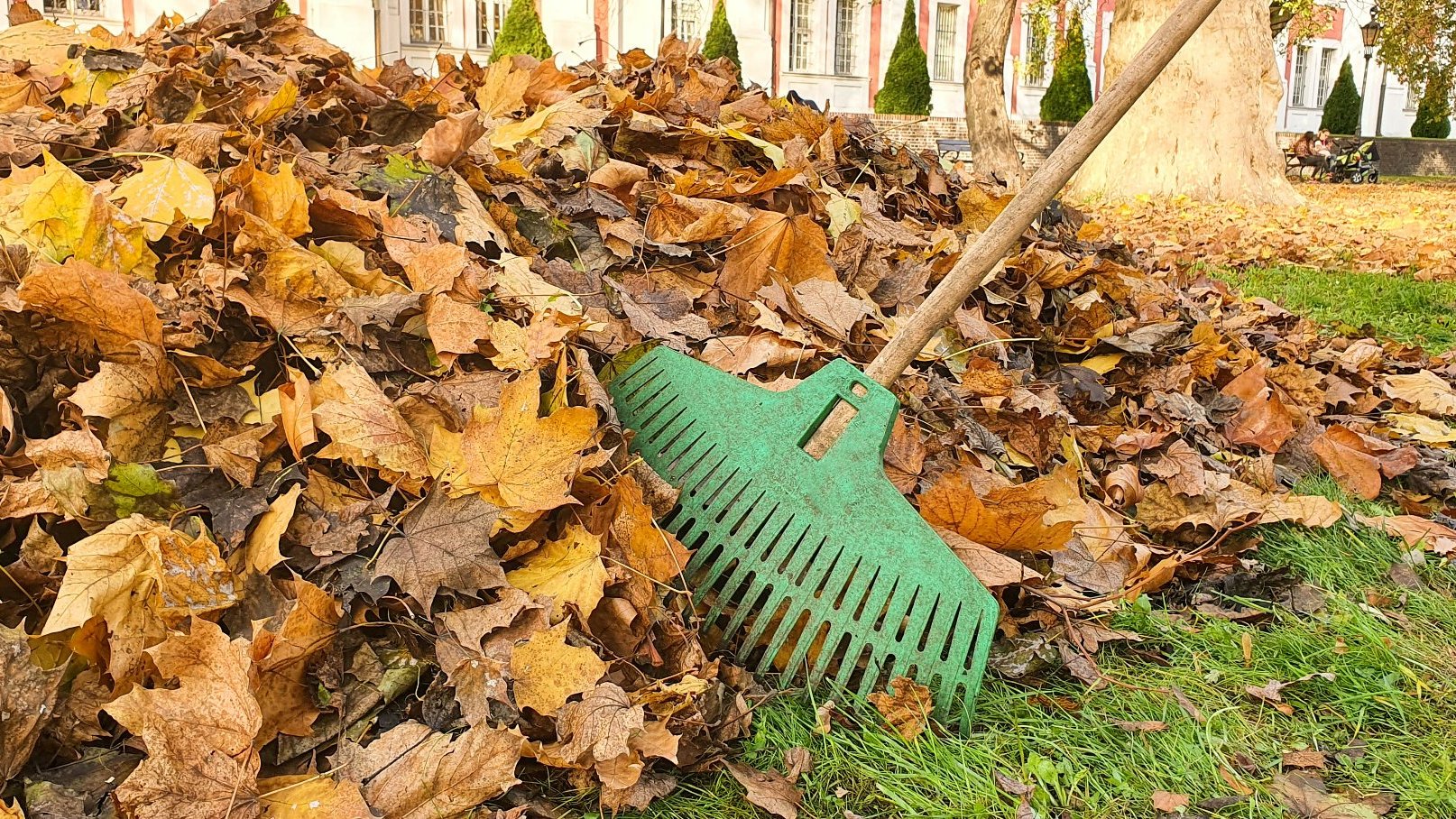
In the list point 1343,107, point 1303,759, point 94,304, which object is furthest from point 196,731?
point 1343,107

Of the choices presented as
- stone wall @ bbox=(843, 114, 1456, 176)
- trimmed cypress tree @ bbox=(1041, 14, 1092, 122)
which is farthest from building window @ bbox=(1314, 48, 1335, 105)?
trimmed cypress tree @ bbox=(1041, 14, 1092, 122)

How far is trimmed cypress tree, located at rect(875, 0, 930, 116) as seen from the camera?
2330 cm

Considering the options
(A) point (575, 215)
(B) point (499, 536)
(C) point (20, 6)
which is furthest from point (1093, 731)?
(C) point (20, 6)

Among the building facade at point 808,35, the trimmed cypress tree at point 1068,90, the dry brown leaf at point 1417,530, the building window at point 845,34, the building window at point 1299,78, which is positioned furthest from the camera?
the building window at point 1299,78

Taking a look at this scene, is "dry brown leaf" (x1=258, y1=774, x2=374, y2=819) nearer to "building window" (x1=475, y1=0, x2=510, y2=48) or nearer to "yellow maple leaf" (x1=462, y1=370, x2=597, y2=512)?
"yellow maple leaf" (x1=462, y1=370, x2=597, y2=512)

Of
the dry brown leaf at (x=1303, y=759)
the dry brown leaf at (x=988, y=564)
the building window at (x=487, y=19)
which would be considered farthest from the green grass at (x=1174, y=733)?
the building window at (x=487, y=19)

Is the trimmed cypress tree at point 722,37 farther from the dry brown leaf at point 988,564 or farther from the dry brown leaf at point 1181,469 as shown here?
the dry brown leaf at point 988,564

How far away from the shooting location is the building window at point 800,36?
24703 mm

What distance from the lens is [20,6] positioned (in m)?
2.68

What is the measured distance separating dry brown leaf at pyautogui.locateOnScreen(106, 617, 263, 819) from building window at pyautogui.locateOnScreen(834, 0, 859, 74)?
2548 centimetres

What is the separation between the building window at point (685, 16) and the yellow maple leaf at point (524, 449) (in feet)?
70.9

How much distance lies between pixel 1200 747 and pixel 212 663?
121 centimetres

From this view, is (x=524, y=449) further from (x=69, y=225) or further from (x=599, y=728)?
(x=69, y=225)

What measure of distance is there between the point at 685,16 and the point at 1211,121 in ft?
48.4
